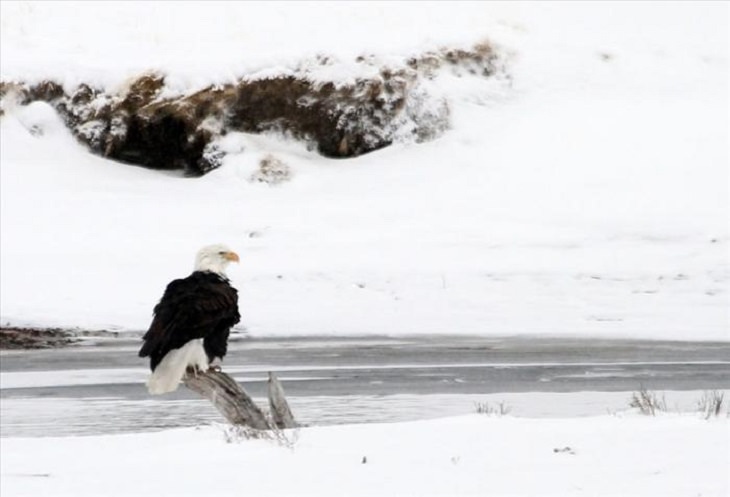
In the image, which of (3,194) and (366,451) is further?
(3,194)

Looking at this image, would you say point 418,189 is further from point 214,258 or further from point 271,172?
point 214,258

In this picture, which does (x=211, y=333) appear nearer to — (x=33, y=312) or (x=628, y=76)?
(x=33, y=312)

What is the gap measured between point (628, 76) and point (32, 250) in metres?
8.89

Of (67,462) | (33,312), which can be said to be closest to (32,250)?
(33,312)

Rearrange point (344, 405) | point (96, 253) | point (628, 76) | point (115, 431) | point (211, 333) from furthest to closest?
point (628, 76), point (96, 253), point (344, 405), point (115, 431), point (211, 333)

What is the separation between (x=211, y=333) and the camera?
8.70m

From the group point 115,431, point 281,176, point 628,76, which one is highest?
point 628,76

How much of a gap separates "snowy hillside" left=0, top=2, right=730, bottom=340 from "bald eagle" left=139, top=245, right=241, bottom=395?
7840 millimetres

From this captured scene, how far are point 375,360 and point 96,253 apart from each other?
526cm

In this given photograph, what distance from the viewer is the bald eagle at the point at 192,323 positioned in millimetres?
8477

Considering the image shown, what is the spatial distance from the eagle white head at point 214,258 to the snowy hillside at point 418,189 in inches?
307

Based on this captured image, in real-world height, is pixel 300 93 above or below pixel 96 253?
above

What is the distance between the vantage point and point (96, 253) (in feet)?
62.5

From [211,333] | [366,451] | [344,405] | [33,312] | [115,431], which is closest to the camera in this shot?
[366,451]
